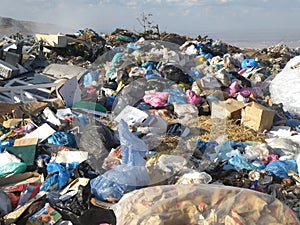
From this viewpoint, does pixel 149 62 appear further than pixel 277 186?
Yes

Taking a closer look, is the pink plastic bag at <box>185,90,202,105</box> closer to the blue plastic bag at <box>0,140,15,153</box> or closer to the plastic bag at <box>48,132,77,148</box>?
the plastic bag at <box>48,132,77,148</box>

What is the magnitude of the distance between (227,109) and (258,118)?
478 millimetres

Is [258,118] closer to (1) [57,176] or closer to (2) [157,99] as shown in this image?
(2) [157,99]

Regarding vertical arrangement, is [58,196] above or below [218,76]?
below

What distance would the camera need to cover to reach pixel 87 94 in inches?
220

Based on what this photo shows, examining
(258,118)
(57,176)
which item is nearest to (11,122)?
(57,176)

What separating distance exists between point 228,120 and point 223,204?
301 centimetres

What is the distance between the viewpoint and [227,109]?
5055 mm

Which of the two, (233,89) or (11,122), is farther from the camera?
(233,89)

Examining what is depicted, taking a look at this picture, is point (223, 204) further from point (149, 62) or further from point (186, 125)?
point (149, 62)

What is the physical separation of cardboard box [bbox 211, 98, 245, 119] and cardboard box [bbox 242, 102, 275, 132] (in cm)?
14

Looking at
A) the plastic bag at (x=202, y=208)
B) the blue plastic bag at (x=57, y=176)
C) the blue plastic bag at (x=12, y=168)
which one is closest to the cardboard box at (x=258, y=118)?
the blue plastic bag at (x=57, y=176)

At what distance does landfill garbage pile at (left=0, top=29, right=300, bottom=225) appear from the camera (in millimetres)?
2193

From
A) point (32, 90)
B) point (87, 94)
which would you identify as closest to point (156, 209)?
point (87, 94)
